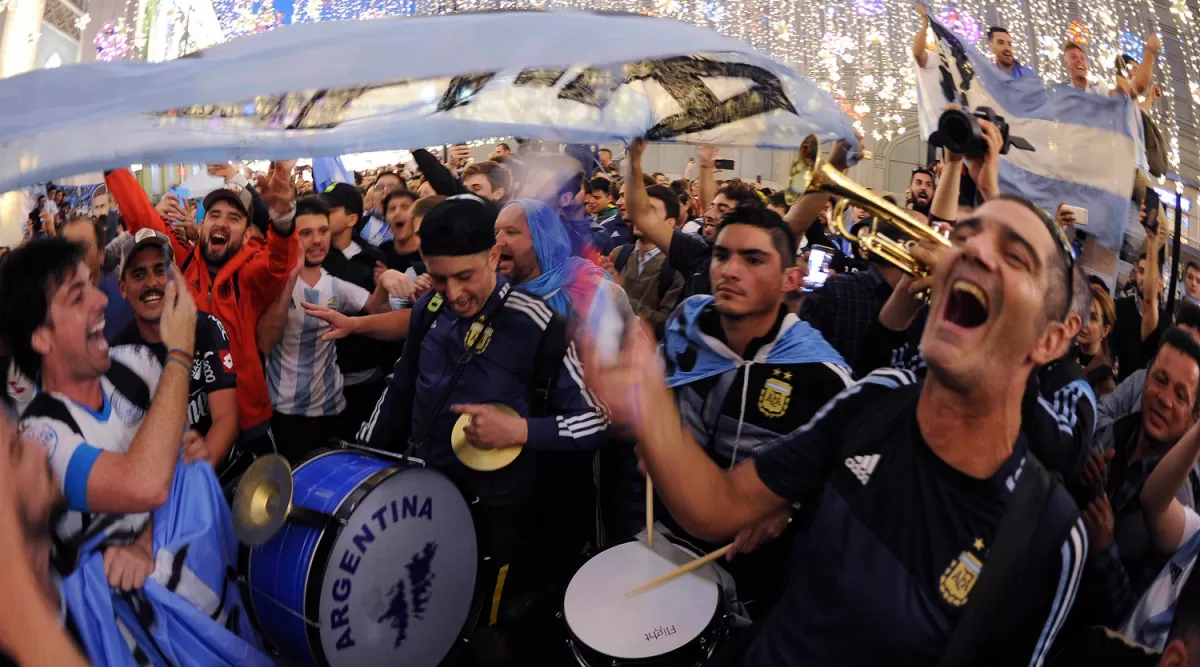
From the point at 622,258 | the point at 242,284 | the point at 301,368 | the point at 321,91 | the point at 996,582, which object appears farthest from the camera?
the point at 622,258

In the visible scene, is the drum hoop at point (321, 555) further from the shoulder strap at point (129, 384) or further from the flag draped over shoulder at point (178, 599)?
the shoulder strap at point (129, 384)

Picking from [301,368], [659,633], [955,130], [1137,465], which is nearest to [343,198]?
[301,368]

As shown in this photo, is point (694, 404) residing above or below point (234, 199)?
below

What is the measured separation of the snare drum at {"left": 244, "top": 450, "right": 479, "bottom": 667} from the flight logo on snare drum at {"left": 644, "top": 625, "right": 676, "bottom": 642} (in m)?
1.13

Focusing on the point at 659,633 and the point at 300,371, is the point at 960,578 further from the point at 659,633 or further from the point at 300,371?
the point at 300,371

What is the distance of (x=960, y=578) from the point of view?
5.79ft

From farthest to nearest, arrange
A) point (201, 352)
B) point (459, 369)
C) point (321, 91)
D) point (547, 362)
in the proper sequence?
point (547, 362)
point (459, 369)
point (201, 352)
point (321, 91)

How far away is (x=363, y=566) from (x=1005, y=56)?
12.4ft

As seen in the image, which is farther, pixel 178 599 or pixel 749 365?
pixel 749 365

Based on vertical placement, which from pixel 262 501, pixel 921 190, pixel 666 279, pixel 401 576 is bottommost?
pixel 921 190

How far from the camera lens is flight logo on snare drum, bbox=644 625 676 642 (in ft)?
8.84

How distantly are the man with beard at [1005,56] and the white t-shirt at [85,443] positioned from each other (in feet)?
13.1

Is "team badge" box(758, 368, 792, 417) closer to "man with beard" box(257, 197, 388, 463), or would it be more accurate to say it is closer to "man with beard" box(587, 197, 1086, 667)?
"man with beard" box(587, 197, 1086, 667)

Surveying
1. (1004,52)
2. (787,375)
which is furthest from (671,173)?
(787,375)
